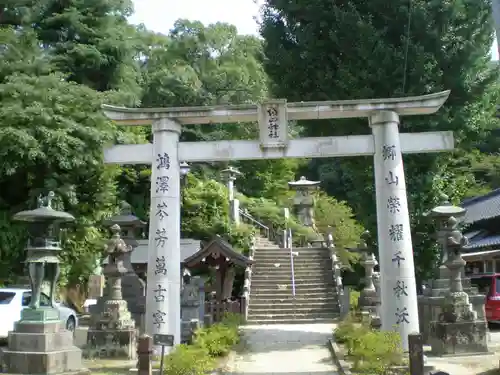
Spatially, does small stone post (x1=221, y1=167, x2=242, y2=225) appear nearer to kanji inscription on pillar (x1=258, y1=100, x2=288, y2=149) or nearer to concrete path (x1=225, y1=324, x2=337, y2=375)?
concrete path (x1=225, y1=324, x2=337, y2=375)

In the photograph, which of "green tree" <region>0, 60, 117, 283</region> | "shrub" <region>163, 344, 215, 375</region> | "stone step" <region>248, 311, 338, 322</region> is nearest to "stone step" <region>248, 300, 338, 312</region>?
"stone step" <region>248, 311, 338, 322</region>

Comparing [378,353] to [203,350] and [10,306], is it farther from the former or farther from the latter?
[10,306]

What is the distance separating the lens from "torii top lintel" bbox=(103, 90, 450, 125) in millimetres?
12727

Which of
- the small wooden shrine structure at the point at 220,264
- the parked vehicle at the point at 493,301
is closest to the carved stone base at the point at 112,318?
the small wooden shrine structure at the point at 220,264

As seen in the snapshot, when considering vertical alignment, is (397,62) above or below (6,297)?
above

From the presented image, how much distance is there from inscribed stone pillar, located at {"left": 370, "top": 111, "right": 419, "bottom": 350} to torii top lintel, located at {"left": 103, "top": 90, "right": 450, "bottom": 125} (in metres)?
0.32

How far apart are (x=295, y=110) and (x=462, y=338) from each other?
6.74 meters

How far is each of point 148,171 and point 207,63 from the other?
575 inches

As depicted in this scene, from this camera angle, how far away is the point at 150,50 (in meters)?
38.2

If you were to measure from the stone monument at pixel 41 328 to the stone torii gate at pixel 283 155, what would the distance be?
93.0 inches

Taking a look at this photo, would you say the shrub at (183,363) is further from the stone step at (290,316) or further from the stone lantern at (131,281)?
the stone step at (290,316)

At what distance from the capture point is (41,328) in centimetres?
984

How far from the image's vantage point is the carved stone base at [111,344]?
1303 cm

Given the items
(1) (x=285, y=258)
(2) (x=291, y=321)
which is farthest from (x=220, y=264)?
(1) (x=285, y=258)
